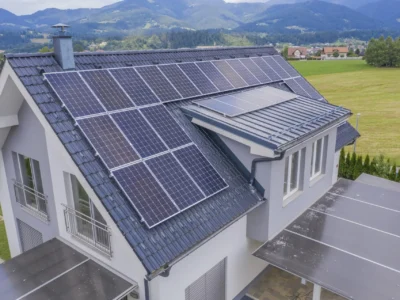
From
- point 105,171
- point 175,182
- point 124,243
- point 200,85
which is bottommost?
point 124,243

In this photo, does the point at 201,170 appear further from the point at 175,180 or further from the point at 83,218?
the point at 83,218

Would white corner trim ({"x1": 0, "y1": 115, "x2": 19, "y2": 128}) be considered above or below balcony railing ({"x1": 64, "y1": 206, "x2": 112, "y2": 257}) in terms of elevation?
above

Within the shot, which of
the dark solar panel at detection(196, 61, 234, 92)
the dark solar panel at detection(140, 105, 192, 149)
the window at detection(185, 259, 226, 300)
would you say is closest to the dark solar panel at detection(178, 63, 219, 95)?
the dark solar panel at detection(196, 61, 234, 92)

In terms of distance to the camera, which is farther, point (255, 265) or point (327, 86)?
point (327, 86)

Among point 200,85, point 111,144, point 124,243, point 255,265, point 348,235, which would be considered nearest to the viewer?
point 124,243

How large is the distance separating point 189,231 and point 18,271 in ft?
17.4

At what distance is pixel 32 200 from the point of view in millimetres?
13891

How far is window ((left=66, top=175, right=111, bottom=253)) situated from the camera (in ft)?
34.5

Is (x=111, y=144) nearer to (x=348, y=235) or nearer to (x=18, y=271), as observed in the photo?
(x=18, y=271)

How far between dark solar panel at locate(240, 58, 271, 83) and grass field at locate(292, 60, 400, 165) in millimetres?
23820

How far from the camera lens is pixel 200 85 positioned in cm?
1534

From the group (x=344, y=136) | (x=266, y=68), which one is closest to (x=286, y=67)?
(x=266, y=68)

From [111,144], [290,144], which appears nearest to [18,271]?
[111,144]

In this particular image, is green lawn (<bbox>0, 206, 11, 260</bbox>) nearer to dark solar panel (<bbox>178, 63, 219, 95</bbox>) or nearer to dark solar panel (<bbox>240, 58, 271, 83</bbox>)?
dark solar panel (<bbox>178, 63, 219, 95</bbox>)
